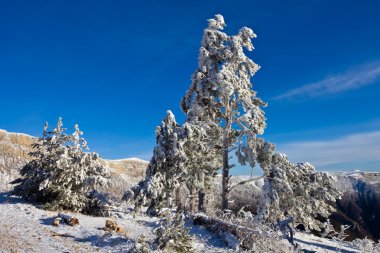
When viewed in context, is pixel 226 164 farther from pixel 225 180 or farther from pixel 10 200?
pixel 10 200

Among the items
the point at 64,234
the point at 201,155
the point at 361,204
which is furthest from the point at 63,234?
the point at 361,204

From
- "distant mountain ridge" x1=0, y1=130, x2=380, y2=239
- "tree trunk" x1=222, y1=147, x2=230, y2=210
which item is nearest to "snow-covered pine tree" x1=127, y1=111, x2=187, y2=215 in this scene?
"tree trunk" x1=222, y1=147, x2=230, y2=210

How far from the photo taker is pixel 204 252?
13453 mm

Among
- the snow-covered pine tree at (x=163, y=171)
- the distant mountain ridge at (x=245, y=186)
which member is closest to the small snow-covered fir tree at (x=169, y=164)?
the snow-covered pine tree at (x=163, y=171)

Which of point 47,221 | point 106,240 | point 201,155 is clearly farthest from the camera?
point 201,155

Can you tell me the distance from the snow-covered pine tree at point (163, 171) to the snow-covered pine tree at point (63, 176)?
7.50 feet

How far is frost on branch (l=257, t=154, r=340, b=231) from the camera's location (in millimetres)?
22219

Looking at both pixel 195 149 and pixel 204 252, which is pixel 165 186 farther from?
pixel 204 252

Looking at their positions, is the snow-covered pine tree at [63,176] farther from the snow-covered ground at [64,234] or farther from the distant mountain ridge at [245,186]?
the distant mountain ridge at [245,186]

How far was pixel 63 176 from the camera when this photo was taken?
763 inches

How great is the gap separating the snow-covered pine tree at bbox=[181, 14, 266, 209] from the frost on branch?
1.80 metres

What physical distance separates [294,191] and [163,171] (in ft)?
29.5

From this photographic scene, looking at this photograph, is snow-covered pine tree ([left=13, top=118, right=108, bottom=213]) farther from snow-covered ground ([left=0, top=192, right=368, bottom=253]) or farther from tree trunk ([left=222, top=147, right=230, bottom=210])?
tree trunk ([left=222, top=147, right=230, bottom=210])

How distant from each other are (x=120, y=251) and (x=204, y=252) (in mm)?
3045
